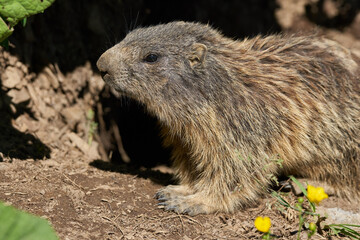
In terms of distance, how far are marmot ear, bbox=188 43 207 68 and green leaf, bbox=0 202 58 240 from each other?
2773 millimetres

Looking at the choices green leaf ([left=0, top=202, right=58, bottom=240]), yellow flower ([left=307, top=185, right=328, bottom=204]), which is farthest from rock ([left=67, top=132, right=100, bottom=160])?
yellow flower ([left=307, top=185, right=328, bottom=204])

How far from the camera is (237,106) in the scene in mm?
5215

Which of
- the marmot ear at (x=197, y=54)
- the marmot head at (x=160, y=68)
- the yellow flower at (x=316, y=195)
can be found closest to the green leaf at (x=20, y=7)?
the marmot head at (x=160, y=68)

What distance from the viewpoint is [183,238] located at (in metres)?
4.66

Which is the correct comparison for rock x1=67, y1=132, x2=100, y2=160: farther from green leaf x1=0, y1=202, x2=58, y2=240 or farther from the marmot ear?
green leaf x1=0, y1=202, x2=58, y2=240

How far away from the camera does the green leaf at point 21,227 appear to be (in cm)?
311

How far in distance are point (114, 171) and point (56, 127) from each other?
163cm

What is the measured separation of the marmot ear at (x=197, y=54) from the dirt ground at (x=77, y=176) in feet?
5.82

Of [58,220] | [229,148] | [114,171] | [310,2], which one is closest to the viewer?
[58,220]

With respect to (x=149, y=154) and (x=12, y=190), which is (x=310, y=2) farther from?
(x=12, y=190)

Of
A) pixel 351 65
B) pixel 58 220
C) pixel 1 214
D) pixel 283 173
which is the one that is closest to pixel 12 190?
pixel 58 220

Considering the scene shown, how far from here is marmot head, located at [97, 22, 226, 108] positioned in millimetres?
5156

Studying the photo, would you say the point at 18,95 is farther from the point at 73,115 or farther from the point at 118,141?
the point at 118,141

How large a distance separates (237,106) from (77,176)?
7.25 ft
